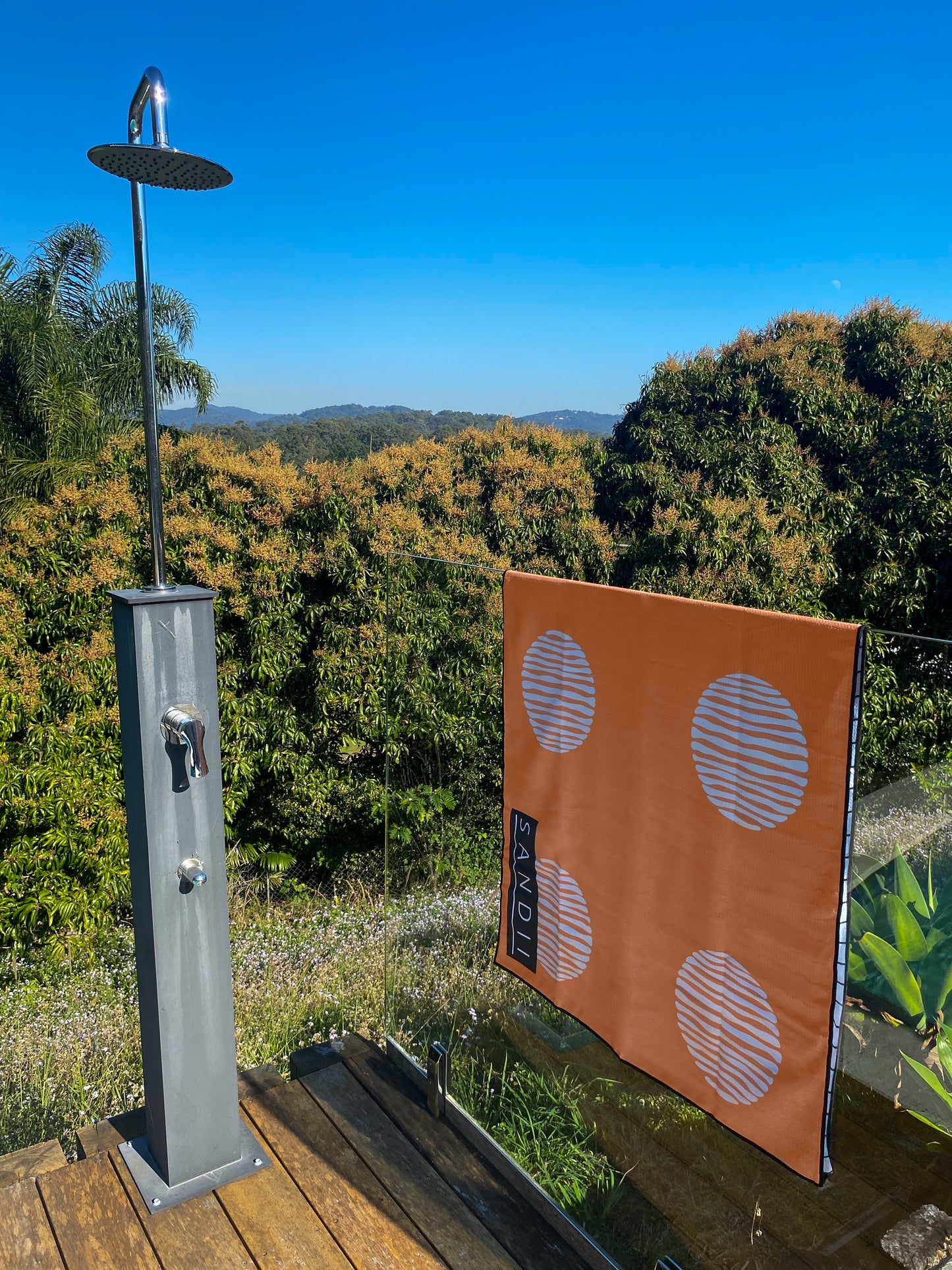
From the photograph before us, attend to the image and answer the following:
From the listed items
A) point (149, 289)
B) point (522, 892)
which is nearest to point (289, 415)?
point (149, 289)

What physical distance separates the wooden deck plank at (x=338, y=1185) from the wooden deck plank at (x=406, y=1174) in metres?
0.02

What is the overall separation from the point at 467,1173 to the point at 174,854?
1.11 m

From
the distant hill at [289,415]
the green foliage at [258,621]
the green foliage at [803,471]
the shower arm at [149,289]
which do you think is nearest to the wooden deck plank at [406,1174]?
the shower arm at [149,289]

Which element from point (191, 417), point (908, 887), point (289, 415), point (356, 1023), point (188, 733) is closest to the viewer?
point (908, 887)

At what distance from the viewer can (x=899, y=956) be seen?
55.8 inches

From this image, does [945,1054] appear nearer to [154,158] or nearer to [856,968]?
[856,968]

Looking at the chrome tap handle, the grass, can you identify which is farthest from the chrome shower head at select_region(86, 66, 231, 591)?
the grass

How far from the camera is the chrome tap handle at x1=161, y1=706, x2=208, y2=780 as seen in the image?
1.87 meters

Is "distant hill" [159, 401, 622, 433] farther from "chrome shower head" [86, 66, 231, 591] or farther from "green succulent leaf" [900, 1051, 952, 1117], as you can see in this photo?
"green succulent leaf" [900, 1051, 952, 1117]

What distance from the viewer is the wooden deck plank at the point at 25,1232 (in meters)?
1.83

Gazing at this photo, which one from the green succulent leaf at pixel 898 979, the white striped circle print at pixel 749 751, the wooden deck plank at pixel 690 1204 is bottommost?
the wooden deck plank at pixel 690 1204

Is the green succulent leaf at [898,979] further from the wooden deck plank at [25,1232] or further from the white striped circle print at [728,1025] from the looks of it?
the wooden deck plank at [25,1232]

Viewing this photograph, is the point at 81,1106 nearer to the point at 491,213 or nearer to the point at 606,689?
the point at 606,689

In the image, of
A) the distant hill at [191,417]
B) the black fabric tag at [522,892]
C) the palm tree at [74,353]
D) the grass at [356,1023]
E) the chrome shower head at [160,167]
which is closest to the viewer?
the chrome shower head at [160,167]
